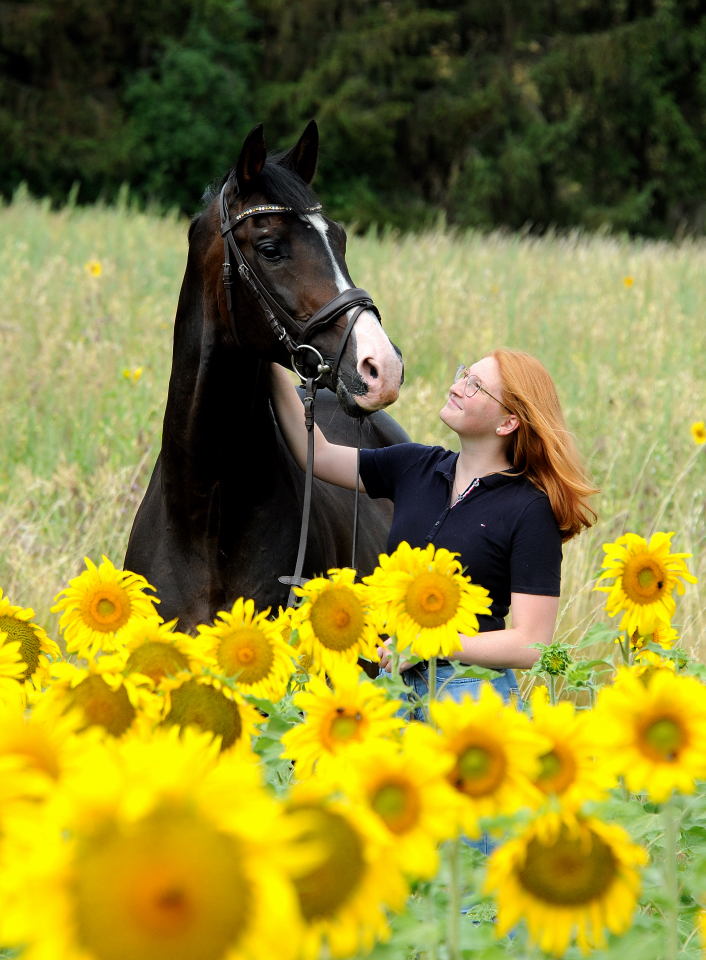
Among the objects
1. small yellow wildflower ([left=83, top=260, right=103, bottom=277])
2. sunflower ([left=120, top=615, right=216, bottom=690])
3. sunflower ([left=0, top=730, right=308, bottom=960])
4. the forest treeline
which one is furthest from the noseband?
the forest treeline

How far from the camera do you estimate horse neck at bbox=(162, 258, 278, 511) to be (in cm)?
290

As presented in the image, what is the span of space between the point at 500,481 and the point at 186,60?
20.5 metres

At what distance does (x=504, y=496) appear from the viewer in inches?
104

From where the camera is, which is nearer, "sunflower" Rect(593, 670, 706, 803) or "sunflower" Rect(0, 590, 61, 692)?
"sunflower" Rect(593, 670, 706, 803)

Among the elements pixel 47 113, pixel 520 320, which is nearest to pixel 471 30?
pixel 47 113

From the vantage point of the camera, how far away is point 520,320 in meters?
7.85

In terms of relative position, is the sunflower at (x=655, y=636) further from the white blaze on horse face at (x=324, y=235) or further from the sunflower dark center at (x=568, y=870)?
the white blaze on horse face at (x=324, y=235)

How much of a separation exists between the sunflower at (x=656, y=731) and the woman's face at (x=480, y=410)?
67.2 inches

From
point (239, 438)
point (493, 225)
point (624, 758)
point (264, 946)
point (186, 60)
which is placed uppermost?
point (264, 946)

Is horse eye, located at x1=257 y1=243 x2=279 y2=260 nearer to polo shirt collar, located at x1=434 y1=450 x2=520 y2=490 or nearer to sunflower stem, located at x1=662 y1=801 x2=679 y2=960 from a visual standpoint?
polo shirt collar, located at x1=434 y1=450 x2=520 y2=490

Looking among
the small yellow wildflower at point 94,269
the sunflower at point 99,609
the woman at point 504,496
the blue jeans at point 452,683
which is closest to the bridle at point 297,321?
the woman at point 504,496

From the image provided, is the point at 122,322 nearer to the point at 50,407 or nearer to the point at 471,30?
the point at 50,407

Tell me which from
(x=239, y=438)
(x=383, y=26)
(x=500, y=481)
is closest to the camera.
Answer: (x=500, y=481)

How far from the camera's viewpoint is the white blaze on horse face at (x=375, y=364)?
8.39 ft
